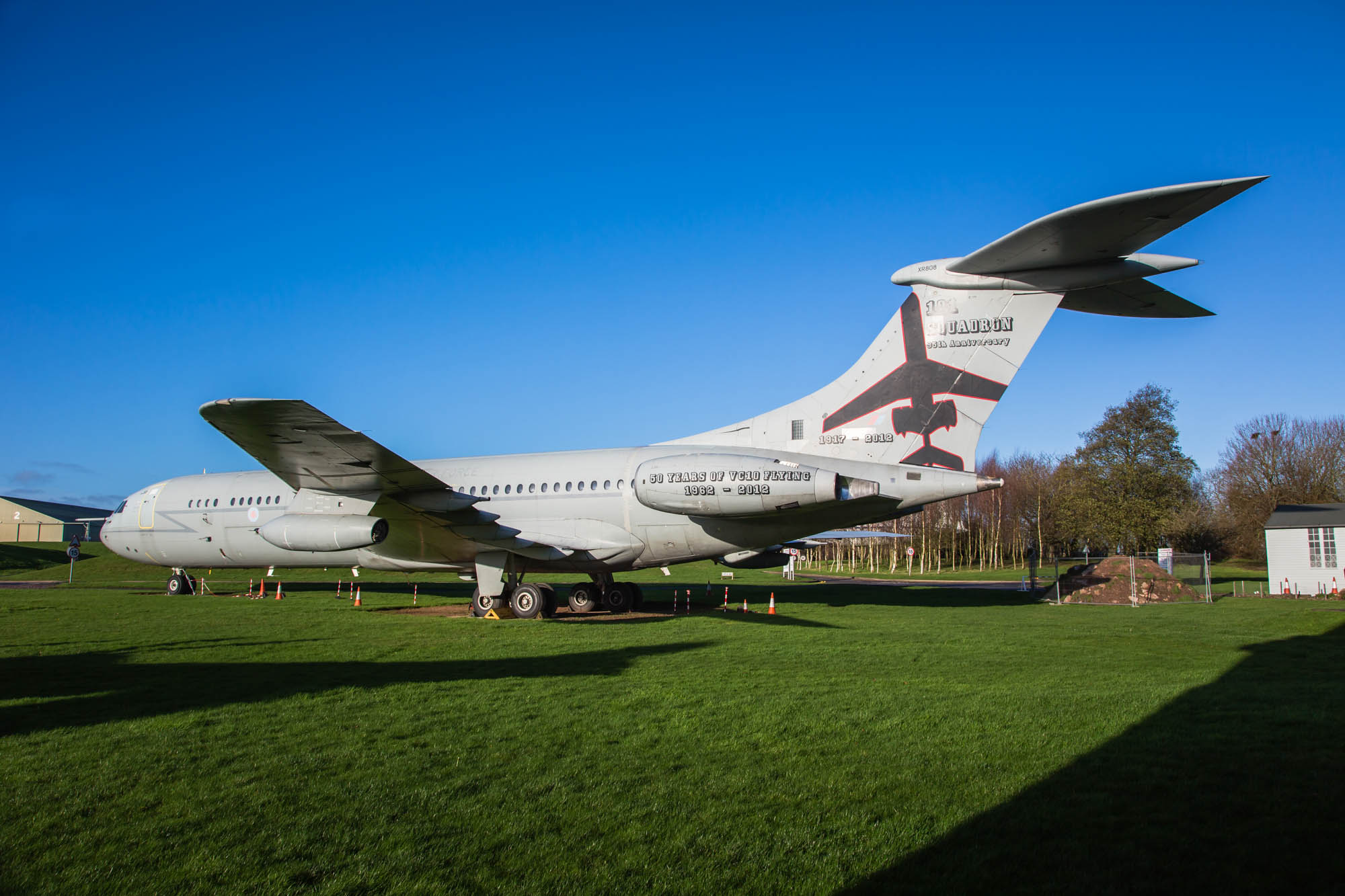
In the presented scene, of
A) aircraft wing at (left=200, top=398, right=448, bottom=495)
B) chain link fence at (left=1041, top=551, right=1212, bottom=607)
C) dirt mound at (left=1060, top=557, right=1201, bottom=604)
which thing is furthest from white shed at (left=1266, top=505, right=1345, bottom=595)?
aircraft wing at (left=200, top=398, right=448, bottom=495)

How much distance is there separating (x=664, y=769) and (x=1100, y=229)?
9.08 meters

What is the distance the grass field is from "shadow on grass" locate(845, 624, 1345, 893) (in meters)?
0.02

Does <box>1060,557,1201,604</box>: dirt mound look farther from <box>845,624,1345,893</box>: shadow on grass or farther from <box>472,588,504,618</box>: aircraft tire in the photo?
<box>845,624,1345,893</box>: shadow on grass

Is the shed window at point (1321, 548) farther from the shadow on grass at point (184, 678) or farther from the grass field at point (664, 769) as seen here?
the shadow on grass at point (184, 678)

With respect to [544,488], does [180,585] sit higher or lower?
lower

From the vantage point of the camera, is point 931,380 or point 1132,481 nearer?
point 931,380

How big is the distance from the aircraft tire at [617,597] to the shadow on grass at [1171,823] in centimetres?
1480

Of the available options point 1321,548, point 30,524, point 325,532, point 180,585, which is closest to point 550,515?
point 325,532

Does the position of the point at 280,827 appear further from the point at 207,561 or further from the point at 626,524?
the point at 207,561

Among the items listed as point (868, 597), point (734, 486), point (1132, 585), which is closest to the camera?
point (734, 486)

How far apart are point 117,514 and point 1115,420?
4782 centimetres

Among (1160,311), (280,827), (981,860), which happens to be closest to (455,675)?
(280,827)

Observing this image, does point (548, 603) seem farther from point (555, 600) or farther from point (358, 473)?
point (358, 473)

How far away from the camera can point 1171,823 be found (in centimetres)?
435
